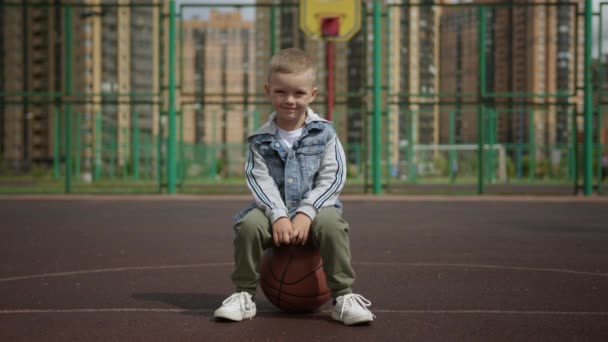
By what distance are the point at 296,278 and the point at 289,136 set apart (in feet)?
2.09

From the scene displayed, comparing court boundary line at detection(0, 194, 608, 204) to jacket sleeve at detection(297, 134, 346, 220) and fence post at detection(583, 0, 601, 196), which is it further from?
jacket sleeve at detection(297, 134, 346, 220)

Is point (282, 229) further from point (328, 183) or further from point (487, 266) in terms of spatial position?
point (487, 266)

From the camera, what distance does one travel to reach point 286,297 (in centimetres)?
338

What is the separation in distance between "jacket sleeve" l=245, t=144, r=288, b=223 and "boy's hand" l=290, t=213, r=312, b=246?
58 millimetres

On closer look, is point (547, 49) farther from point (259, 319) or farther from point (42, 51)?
point (259, 319)

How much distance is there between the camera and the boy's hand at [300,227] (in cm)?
323

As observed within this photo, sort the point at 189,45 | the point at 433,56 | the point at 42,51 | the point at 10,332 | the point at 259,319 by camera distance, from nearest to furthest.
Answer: the point at 10,332, the point at 259,319, the point at 433,56, the point at 42,51, the point at 189,45

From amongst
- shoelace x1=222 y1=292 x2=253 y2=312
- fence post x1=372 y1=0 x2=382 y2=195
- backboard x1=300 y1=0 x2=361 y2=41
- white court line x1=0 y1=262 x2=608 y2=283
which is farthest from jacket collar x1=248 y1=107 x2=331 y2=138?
fence post x1=372 y1=0 x2=382 y2=195

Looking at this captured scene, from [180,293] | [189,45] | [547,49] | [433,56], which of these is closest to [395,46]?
[433,56]

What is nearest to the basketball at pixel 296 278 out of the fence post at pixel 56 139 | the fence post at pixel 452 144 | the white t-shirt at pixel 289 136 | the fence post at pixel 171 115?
the white t-shirt at pixel 289 136

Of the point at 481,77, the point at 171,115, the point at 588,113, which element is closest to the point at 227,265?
the point at 171,115

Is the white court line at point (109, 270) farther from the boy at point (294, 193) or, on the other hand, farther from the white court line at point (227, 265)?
the boy at point (294, 193)

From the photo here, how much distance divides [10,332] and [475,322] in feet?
6.32

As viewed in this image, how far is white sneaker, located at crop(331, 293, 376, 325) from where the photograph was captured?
3.17 meters
